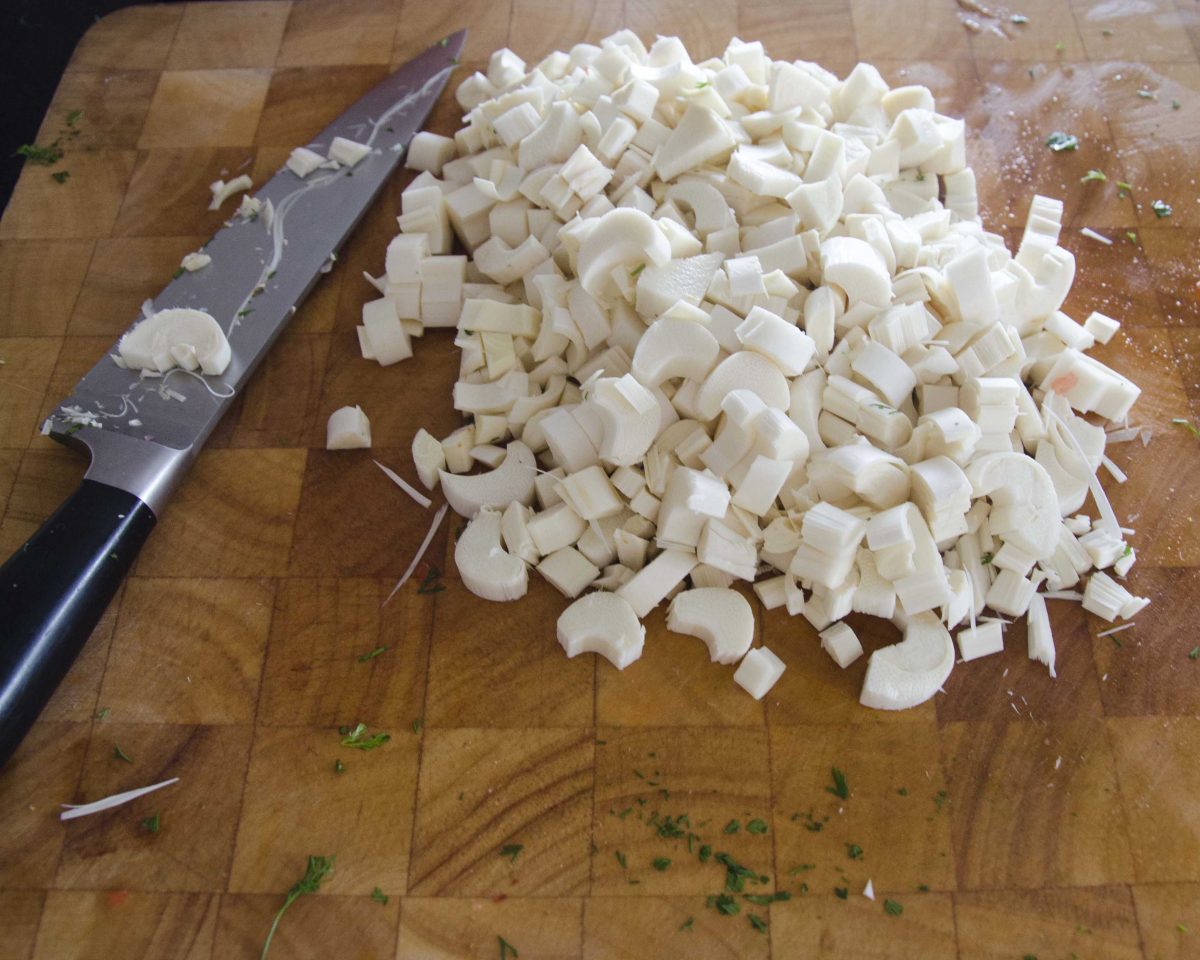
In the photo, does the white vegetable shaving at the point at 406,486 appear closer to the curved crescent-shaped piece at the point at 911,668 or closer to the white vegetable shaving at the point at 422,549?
the white vegetable shaving at the point at 422,549

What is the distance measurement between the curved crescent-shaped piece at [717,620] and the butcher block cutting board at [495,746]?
38 mm

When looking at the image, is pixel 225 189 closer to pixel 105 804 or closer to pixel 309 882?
pixel 105 804

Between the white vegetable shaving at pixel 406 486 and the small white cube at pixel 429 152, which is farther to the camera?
the small white cube at pixel 429 152

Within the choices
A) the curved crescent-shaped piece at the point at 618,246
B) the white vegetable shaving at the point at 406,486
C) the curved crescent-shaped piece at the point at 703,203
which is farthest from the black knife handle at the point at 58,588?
the curved crescent-shaped piece at the point at 703,203

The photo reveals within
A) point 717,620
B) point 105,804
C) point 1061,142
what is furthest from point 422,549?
point 1061,142

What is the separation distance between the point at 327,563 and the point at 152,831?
0.50 meters

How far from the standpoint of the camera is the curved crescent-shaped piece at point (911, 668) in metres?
1.67

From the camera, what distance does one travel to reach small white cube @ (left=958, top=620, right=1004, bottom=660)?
1.72 metres

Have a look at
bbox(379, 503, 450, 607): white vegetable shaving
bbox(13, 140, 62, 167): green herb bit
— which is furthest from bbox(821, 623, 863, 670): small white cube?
bbox(13, 140, 62, 167): green herb bit

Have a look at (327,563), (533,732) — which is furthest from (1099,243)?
(327,563)

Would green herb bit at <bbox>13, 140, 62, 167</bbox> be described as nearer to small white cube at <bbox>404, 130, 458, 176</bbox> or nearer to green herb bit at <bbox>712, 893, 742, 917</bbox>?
small white cube at <bbox>404, 130, 458, 176</bbox>

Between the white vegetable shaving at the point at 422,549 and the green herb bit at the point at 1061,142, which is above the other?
the green herb bit at the point at 1061,142

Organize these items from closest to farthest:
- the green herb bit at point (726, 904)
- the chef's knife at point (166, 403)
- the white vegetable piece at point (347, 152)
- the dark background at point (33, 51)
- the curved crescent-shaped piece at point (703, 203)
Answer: the green herb bit at point (726, 904)
the chef's knife at point (166, 403)
the curved crescent-shaped piece at point (703, 203)
the white vegetable piece at point (347, 152)
the dark background at point (33, 51)

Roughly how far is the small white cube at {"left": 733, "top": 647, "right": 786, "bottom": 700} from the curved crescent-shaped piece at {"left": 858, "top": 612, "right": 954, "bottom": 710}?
143 mm
